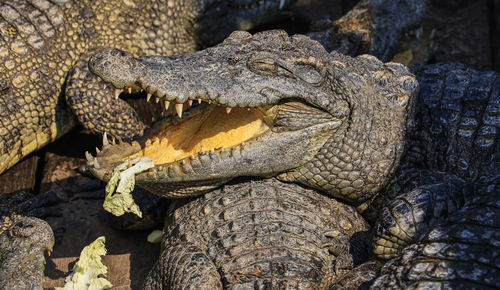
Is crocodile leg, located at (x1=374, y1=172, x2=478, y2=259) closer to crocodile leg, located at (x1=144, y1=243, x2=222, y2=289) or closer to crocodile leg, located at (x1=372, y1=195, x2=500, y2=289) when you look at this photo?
crocodile leg, located at (x1=372, y1=195, x2=500, y2=289)

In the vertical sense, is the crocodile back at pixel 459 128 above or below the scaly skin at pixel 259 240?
above

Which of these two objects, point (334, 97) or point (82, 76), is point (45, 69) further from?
point (334, 97)

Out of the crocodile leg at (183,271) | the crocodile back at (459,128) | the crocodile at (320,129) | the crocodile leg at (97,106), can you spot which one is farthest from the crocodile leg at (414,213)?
the crocodile leg at (97,106)

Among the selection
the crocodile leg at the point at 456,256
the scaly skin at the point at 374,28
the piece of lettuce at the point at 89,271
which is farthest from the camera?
the scaly skin at the point at 374,28

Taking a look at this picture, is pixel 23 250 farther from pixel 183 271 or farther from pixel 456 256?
pixel 456 256

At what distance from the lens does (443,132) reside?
317 centimetres

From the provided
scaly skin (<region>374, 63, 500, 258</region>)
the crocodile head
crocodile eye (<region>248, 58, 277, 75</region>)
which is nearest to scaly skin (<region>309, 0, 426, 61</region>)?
scaly skin (<region>374, 63, 500, 258</region>)

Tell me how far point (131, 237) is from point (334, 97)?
59.4 inches

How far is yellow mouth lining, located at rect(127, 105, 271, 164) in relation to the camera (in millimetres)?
2994

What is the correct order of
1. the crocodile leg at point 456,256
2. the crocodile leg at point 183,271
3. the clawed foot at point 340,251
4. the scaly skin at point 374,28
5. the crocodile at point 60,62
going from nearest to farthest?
the crocodile leg at point 456,256, the crocodile leg at point 183,271, the clawed foot at point 340,251, the crocodile at point 60,62, the scaly skin at point 374,28

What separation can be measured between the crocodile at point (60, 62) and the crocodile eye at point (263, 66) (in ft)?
5.09

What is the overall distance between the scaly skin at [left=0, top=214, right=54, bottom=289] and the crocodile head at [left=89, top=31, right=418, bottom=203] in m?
0.40

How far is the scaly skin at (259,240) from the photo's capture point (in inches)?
108

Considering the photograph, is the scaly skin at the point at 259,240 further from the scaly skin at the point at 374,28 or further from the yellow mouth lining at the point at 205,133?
the scaly skin at the point at 374,28
